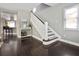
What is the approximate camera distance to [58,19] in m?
1.77

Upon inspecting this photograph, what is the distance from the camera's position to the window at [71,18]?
1.70m

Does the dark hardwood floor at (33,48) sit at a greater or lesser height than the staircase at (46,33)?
lesser

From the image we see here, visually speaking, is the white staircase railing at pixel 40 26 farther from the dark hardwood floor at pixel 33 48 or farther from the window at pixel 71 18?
the window at pixel 71 18

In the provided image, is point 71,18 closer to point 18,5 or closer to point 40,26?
point 40,26

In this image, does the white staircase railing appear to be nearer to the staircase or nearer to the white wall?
the staircase

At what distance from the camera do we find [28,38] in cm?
181

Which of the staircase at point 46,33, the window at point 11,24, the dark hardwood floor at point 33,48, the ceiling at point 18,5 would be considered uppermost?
the ceiling at point 18,5

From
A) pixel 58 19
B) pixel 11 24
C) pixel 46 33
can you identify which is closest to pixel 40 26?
pixel 46 33

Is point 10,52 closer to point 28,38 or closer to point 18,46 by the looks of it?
point 18,46

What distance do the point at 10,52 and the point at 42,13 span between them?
0.99 m

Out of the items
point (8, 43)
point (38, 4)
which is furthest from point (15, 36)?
point (38, 4)

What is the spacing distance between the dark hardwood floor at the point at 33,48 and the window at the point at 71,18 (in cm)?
37

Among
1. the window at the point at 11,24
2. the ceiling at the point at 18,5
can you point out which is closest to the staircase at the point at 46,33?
the ceiling at the point at 18,5

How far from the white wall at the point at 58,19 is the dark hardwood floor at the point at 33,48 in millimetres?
178
